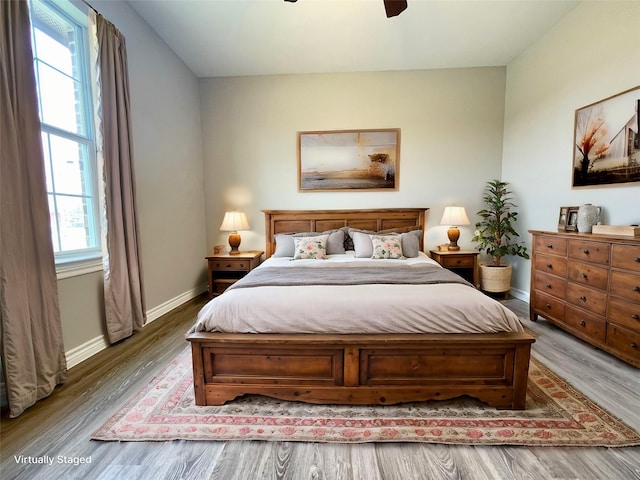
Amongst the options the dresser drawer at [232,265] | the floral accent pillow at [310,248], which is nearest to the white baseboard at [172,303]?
the dresser drawer at [232,265]

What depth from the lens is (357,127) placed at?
3.90 m

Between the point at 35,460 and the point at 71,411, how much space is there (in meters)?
0.35

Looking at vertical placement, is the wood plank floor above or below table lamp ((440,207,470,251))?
below

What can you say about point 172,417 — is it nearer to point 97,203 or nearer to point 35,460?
point 35,460

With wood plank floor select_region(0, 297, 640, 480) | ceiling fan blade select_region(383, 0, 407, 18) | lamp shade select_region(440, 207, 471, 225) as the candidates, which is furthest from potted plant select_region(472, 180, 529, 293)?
ceiling fan blade select_region(383, 0, 407, 18)

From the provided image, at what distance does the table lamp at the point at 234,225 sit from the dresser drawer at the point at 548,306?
11.6 feet

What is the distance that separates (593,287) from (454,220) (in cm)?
159

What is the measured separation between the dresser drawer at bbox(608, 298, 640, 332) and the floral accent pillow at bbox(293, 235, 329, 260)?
2498mm

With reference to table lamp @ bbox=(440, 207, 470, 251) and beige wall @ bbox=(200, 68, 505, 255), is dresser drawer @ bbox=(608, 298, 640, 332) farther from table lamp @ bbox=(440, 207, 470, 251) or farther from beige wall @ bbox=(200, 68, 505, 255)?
beige wall @ bbox=(200, 68, 505, 255)

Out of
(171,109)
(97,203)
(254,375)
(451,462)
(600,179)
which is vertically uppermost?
(171,109)

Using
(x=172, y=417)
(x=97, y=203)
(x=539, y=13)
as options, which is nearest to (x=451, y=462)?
(x=172, y=417)

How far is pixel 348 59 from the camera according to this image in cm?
353

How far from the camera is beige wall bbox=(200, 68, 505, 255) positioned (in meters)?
3.82

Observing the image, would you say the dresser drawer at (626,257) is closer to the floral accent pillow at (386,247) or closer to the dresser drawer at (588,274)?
the dresser drawer at (588,274)
